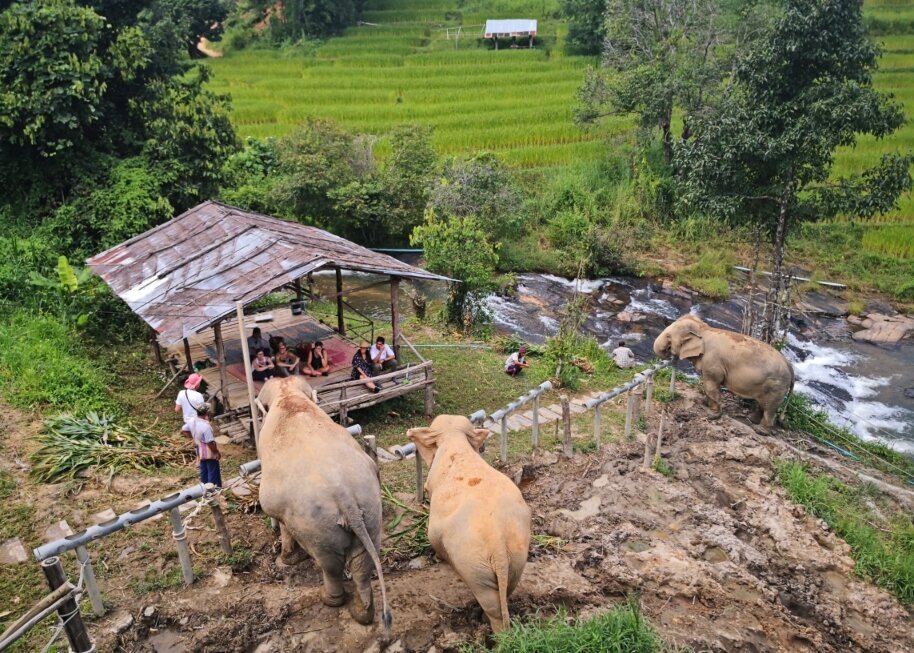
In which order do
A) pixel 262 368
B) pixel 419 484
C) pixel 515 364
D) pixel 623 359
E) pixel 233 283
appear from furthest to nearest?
pixel 623 359 → pixel 515 364 → pixel 262 368 → pixel 233 283 → pixel 419 484

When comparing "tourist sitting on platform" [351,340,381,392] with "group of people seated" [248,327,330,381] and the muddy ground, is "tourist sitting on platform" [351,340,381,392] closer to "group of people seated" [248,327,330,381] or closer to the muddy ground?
"group of people seated" [248,327,330,381]

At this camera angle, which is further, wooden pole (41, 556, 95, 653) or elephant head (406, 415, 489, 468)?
elephant head (406, 415, 489, 468)

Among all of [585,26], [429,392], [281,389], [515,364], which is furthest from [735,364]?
[585,26]

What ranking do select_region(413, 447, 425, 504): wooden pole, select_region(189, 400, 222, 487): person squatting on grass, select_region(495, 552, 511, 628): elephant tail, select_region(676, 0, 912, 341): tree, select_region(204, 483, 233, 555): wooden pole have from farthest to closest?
select_region(676, 0, 912, 341): tree
select_region(189, 400, 222, 487): person squatting on grass
select_region(413, 447, 425, 504): wooden pole
select_region(204, 483, 233, 555): wooden pole
select_region(495, 552, 511, 628): elephant tail

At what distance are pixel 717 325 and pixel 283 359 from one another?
9915 millimetres

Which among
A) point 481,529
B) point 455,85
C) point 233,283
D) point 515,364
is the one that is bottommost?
point 515,364

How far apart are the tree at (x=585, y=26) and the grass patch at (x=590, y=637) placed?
103 feet

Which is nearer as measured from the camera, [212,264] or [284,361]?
[212,264]

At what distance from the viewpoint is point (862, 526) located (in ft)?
24.0

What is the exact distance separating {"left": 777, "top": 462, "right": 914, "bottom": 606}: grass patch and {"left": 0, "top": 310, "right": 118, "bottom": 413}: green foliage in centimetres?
801

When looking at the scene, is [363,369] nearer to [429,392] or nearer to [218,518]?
[429,392]

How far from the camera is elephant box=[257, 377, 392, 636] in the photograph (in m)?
4.82

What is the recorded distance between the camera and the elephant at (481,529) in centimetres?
464

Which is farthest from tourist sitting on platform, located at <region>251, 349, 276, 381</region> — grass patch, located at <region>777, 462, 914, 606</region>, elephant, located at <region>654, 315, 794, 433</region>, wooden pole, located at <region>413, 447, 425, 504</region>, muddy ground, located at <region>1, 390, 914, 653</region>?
grass patch, located at <region>777, 462, 914, 606</region>
